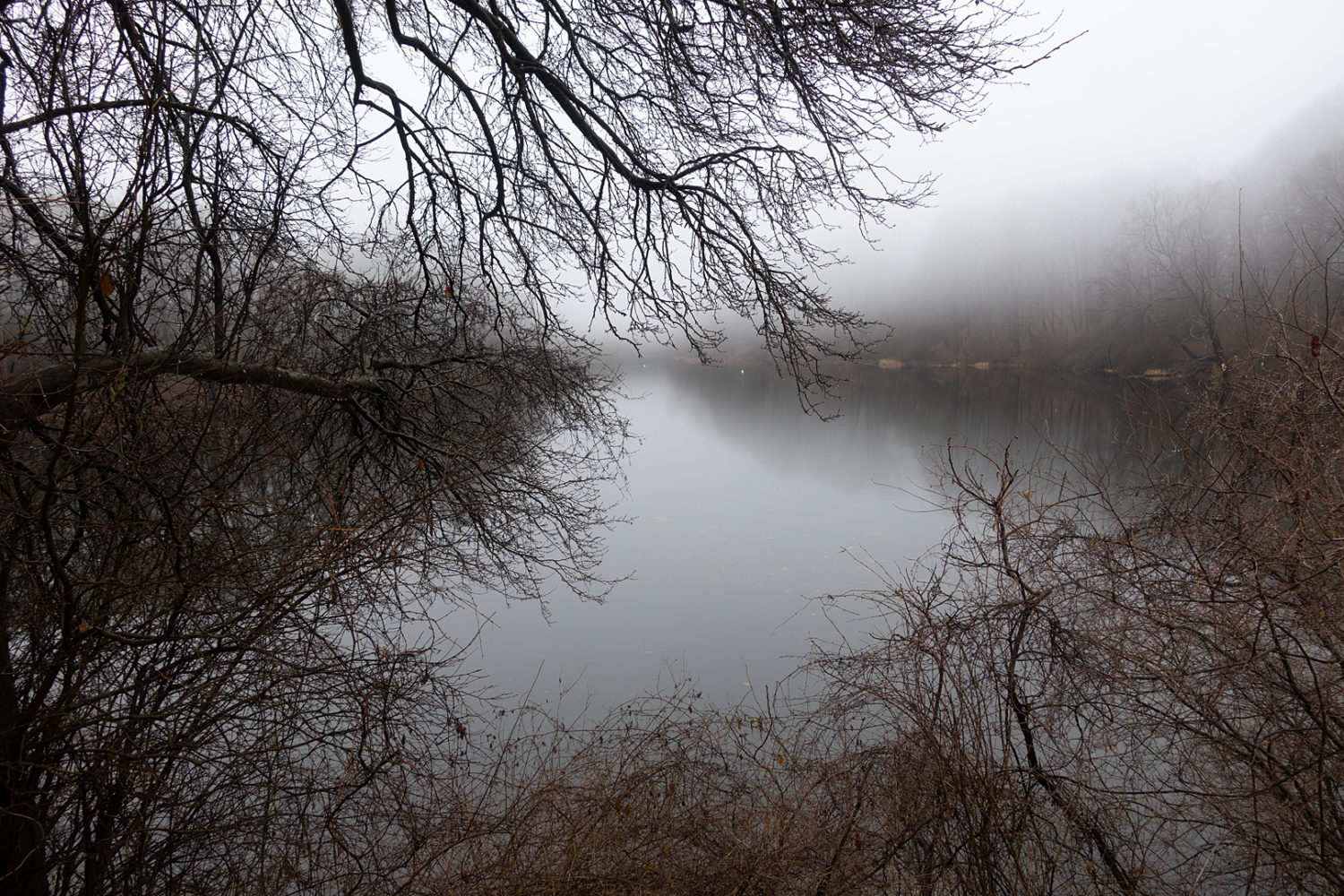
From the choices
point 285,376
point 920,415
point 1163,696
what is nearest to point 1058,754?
point 1163,696

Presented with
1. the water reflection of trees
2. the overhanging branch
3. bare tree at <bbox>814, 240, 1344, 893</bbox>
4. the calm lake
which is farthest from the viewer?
the water reflection of trees

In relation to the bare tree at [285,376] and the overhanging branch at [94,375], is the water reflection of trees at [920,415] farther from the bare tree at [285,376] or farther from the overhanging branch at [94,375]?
the overhanging branch at [94,375]

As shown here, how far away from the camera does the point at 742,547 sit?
9062mm

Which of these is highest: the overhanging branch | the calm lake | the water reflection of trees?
the overhanging branch

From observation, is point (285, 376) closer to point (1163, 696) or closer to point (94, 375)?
point (94, 375)

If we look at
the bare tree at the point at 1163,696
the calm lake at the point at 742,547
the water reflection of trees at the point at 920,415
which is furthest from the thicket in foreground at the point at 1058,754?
the water reflection of trees at the point at 920,415

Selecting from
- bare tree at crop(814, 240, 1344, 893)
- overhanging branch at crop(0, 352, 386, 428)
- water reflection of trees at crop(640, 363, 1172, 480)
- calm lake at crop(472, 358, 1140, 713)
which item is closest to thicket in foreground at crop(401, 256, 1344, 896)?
bare tree at crop(814, 240, 1344, 893)

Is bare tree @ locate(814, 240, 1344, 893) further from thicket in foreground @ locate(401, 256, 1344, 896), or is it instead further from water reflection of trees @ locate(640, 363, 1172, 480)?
water reflection of trees @ locate(640, 363, 1172, 480)

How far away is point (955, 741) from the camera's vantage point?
9.27ft

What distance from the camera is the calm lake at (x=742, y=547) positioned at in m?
5.99

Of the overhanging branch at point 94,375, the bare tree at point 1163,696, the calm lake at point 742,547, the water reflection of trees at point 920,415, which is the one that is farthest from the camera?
the water reflection of trees at point 920,415

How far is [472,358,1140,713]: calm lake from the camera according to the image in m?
5.99

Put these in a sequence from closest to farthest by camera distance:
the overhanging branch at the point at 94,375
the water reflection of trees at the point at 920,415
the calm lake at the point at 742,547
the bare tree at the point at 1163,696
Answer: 1. the overhanging branch at the point at 94,375
2. the bare tree at the point at 1163,696
3. the calm lake at the point at 742,547
4. the water reflection of trees at the point at 920,415

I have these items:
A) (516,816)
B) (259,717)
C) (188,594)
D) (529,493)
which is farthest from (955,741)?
(529,493)
